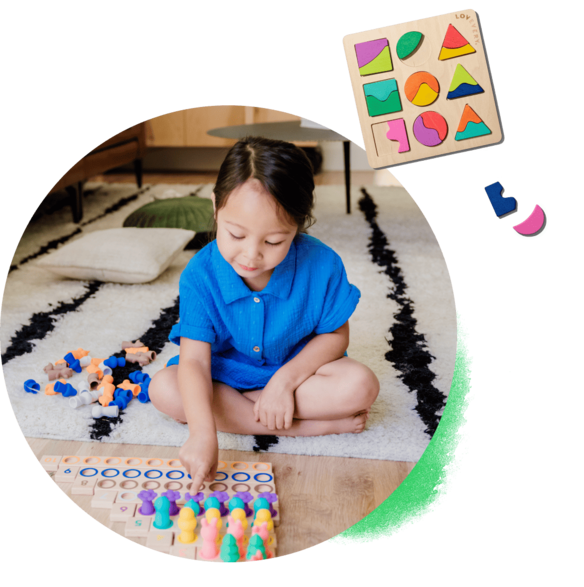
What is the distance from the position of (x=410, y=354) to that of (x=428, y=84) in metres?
0.68

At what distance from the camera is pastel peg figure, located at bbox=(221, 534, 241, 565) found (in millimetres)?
716

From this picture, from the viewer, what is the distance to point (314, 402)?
3.05ft

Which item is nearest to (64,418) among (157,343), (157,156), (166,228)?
(157,343)

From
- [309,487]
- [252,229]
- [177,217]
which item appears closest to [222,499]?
[309,487]

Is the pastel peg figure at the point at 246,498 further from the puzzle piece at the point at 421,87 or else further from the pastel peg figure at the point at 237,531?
the puzzle piece at the point at 421,87

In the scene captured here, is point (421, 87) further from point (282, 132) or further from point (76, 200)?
point (76, 200)

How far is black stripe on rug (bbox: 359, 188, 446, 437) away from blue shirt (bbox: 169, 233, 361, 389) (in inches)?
8.5

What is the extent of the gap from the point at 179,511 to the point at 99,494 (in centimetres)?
12

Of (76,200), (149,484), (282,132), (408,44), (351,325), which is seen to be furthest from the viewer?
(76,200)

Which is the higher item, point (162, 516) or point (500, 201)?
point (500, 201)

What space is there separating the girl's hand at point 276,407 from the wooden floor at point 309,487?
0.05 metres

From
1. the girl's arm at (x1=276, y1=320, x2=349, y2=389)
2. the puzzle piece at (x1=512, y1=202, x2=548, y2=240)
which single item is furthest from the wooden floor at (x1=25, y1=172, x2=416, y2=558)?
the puzzle piece at (x1=512, y1=202, x2=548, y2=240)

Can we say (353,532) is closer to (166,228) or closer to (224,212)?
(224,212)

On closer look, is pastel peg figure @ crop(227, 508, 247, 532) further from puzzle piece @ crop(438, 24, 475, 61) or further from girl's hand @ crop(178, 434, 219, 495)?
puzzle piece @ crop(438, 24, 475, 61)
